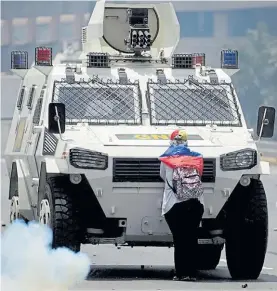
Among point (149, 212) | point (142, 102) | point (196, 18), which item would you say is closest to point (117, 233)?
point (149, 212)

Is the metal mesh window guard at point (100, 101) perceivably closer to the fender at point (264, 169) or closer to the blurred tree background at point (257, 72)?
the fender at point (264, 169)

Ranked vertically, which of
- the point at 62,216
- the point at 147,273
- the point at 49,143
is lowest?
the point at 147,273

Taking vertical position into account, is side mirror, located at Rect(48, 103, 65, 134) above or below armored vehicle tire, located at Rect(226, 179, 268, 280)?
above

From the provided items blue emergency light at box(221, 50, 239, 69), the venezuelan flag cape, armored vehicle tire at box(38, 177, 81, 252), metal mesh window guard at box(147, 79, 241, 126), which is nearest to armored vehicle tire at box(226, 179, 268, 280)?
the venezuelan flag cape

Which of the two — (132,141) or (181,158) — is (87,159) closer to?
(132,141)

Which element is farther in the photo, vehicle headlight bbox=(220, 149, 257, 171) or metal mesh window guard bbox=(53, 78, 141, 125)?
metal mesh window guard bbox=(53, 78, 141, 125)

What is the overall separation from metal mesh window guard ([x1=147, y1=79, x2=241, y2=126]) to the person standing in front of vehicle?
1.40m

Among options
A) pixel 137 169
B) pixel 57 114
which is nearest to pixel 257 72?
pixel 57 114

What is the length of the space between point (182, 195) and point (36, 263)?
1.81 metres

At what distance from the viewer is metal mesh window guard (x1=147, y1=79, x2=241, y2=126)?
18281 mm

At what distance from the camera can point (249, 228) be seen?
57.2 feet

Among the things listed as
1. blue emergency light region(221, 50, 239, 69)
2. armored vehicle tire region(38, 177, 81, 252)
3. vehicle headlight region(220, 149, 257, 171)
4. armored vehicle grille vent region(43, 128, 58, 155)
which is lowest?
armored vehicle tire region(38, 177, 81, 252)

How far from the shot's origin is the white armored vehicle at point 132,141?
55.8 feet

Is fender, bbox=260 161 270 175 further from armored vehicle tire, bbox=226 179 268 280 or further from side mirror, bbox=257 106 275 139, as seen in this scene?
side mirror, bbox=257 106 275 139
